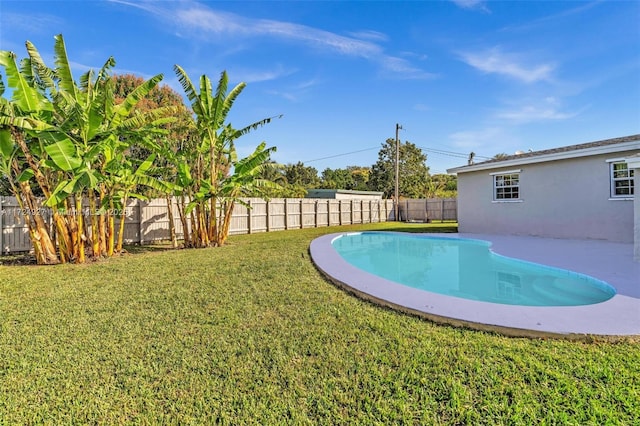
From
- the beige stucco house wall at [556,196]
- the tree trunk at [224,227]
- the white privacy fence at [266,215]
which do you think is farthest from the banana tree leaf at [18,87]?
the beige stucco house wall at [556,196]

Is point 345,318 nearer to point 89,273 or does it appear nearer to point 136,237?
point 89,273

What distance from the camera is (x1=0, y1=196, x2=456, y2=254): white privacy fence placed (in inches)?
386

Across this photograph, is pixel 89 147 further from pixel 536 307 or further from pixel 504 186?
pixel 504 186

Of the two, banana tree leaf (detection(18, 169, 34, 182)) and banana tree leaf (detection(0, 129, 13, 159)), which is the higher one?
banana tree leaf (detection(0, 129, 13, 159))

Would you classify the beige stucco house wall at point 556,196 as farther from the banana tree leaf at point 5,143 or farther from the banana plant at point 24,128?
the banana tree leaf at point 5,143

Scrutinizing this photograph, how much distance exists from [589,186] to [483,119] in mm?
10054

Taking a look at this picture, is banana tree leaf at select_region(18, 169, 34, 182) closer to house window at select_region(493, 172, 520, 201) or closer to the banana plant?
the banana plant

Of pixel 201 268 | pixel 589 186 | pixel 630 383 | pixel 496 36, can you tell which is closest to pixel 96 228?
pixel 201 268

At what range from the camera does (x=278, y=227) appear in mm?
17391

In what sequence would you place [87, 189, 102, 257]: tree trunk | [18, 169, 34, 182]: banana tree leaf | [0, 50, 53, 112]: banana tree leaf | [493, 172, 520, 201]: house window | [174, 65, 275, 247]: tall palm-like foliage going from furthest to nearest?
1. [493, 172, 520, 201]: house window
2. [174, 65, 275, 247]: tall palm-like foliage
3. [87, 189, 102, 257]: tree trunk
4. [18, 169, 34, 182]: banana tree leaf
5. [0, 50, 53, 112]: banana tree leaf

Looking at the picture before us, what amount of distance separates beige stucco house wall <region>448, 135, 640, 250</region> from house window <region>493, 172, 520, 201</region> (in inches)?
1.5

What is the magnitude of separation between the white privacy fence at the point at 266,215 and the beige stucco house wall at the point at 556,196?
855 cm

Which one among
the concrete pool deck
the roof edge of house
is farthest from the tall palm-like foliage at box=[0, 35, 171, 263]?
the roof edge of house

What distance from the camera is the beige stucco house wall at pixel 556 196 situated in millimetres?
10219
